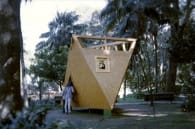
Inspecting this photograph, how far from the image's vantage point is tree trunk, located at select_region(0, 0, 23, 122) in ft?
18.6

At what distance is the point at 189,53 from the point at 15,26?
67.5ft

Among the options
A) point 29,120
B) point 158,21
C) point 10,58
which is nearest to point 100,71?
point 10,58

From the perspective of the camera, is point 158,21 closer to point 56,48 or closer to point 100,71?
point 100,71

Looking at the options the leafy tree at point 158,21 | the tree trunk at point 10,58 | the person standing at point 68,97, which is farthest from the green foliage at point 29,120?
the leafy tree at point 158,21

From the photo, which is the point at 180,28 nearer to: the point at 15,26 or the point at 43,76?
the point at 43,76

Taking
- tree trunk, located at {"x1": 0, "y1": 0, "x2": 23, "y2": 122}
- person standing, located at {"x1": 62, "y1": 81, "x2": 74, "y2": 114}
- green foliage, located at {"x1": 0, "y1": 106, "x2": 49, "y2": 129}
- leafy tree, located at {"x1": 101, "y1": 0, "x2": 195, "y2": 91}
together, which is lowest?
person standing, located at {"x1": 62, "y1": 81, "x2": 74, "y2": 114}

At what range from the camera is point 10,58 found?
584cm

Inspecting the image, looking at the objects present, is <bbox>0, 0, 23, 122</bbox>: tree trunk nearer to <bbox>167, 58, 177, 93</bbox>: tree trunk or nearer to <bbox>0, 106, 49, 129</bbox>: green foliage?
<bbox>0, 106, 49, 129</bbox>: green foliage

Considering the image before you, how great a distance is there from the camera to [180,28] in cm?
2622

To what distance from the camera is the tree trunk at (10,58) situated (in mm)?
5682

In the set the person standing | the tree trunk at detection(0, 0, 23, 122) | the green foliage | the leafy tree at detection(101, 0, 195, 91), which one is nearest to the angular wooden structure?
the person standing

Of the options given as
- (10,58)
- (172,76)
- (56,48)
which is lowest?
(172,76)

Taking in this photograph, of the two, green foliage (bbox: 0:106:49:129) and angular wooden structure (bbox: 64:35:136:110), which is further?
angular wooden structure (bbox: 64:35:136:110)

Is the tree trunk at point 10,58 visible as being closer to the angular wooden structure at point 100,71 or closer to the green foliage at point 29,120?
the green foliage at point 29,120
